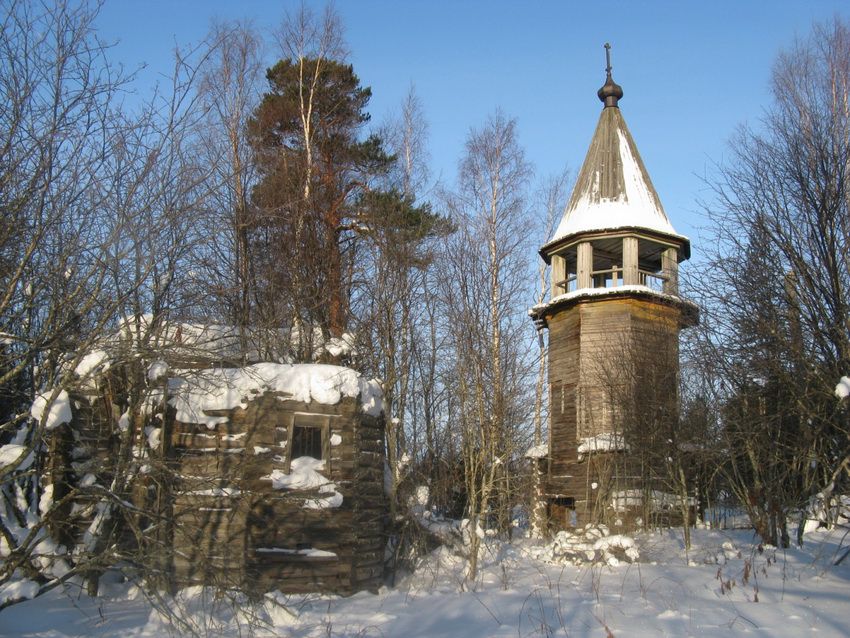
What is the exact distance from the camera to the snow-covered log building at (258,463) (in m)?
11.5

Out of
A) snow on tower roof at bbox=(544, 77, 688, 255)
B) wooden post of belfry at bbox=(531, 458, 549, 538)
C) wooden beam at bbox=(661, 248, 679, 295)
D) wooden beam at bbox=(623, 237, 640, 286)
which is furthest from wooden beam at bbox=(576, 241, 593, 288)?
wooden post of belfry at bbox=(531, 458, 549, 538)

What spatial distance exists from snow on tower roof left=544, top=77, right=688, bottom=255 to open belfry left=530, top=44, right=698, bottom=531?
0.04m

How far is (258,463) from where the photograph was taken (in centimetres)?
1195

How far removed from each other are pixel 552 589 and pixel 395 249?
8.95 metres

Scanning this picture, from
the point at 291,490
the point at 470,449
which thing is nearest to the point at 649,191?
the point at 470,449

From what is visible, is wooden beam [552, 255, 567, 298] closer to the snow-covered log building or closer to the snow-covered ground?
the snow-covered ground

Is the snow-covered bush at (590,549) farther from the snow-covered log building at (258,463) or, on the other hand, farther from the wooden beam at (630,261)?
the wooden beam at (630,261)

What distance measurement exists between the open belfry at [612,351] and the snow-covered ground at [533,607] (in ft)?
13.9

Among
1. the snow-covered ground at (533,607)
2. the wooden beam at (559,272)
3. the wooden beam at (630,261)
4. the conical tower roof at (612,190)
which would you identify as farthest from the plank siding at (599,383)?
the snow-covered ground at (533,607)

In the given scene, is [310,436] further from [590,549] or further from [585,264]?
[585,264]

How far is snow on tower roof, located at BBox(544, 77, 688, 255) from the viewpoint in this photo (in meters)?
20.7

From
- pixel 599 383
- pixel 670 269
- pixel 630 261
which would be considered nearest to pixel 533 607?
pixel 599 383

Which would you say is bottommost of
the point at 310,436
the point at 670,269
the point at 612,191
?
the point at 310,436

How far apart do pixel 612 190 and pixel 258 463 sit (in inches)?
549
